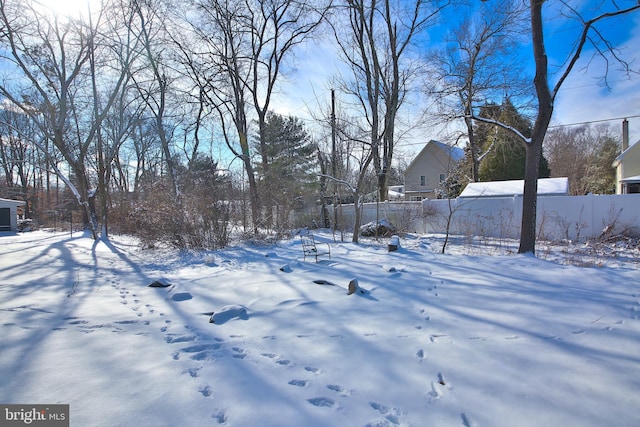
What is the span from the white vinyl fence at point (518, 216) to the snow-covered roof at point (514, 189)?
0.66 metres

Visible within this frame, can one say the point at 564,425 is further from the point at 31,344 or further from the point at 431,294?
the point at 31,344

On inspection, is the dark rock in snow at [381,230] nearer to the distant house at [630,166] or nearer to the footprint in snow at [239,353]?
the footprint in snow at [239,353]

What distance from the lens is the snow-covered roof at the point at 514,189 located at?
34.9 feet

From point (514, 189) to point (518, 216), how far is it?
2.01 m

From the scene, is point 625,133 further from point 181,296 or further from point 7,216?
point 7,216

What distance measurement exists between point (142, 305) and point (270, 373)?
8.30ft

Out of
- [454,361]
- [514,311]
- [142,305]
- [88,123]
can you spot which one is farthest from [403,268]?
[88,123]

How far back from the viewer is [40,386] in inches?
74.8

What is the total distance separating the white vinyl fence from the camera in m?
8.52

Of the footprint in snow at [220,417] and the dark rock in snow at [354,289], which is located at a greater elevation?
the dark rock in snow at [354,289]

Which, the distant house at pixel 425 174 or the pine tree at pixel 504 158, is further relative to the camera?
the distant house at pixel 425 174

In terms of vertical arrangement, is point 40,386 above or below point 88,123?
below

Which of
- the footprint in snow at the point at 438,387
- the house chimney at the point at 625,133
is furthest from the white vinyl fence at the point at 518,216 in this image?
the house chimney at the point at 625,133

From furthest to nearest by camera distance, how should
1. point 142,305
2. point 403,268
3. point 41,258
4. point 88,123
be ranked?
1. point 88,123
2. point 41,258
3. point 403,268
4. point 142,305
